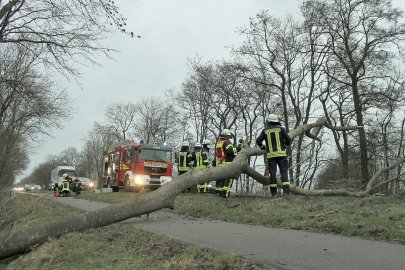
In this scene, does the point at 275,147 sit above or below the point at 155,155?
below

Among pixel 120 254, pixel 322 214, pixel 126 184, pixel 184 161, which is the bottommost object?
pixel 120 254

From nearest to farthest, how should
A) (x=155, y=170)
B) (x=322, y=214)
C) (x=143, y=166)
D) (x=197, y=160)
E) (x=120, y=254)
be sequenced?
1. (x=120, y=254)
2. (x=322, y=214)
3. (x=197, y=160)
4. (x=143, y=166)
5. (x=155, y=170)

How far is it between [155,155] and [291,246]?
17.3 meters

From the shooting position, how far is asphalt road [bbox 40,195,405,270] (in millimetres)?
5156

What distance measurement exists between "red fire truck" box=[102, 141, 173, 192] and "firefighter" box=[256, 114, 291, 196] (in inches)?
463

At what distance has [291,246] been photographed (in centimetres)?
625

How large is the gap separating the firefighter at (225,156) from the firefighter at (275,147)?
64.1 inches

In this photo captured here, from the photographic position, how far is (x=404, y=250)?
5.70m

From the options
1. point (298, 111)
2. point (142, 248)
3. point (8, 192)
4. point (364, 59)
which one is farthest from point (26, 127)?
point (142, 248)

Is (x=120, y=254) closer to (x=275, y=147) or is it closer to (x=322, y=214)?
(x=322, y=214)

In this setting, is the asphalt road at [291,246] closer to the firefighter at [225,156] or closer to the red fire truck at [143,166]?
the firefighter at [225,156]

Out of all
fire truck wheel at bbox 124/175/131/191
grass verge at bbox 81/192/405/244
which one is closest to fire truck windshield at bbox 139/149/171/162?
fire truck wheel at bbox 124/175/131/191

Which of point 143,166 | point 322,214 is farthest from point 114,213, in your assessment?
point 143,166

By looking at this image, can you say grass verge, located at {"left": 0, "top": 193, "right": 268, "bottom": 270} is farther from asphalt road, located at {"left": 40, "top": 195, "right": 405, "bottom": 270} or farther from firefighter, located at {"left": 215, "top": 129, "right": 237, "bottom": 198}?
firefighter, located at {"left": 215, "top": 129, "right": 237, "bottom": 198}
